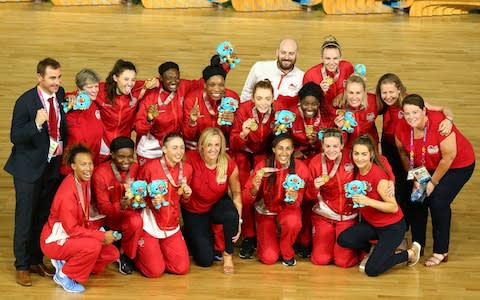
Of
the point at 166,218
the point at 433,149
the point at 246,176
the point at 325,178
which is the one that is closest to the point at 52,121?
the point at 166,218

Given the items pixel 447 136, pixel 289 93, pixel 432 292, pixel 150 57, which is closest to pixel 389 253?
pixel 432 292

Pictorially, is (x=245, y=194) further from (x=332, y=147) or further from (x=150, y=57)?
(x=150, y=57)

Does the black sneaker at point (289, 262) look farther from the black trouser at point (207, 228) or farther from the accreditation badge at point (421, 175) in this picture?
the accreditation badge at point (421, 175)

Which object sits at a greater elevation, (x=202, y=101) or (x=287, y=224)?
(x=202, y=101)

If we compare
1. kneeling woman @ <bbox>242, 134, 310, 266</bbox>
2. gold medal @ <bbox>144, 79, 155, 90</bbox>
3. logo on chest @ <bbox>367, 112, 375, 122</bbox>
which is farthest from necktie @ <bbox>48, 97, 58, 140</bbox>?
logo on chest @ <bbox>367, 112, 375, 122</bbox>

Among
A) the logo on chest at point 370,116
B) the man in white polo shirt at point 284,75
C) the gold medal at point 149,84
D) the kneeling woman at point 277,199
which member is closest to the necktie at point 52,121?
the gold medal at point 149,84

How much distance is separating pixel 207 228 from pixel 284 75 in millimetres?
1267

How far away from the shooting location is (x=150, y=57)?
1060 centimetres

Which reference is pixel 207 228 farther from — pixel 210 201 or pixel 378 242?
pixel 378 242

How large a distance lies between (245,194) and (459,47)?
205 inches

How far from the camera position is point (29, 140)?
20.0ft

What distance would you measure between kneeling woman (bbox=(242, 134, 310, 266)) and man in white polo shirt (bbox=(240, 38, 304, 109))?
72 centimetres

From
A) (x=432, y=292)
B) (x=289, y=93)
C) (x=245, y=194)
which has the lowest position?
(x=432, y=292)

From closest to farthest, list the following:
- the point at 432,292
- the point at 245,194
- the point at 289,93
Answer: the point at 432,292
the point at 245,194
the point at 289,93
